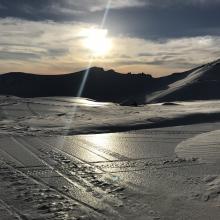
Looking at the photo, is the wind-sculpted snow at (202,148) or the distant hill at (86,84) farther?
the distant hill at (86,84)

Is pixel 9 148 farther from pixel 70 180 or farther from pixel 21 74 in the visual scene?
pixel 21 74

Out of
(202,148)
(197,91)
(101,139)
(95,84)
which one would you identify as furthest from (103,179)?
(95,84)

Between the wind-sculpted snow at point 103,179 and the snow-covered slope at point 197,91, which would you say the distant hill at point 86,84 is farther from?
the wind-sculpted snow at point 103,179

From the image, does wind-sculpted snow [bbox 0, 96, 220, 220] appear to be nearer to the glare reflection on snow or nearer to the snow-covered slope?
the glare reflection on snow

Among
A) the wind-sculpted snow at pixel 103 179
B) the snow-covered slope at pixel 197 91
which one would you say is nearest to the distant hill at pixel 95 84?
the snow-covered slope at pixel 197 91

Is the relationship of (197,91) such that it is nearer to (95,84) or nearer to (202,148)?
(95,84)

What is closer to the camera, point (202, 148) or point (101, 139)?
point (202, 148)

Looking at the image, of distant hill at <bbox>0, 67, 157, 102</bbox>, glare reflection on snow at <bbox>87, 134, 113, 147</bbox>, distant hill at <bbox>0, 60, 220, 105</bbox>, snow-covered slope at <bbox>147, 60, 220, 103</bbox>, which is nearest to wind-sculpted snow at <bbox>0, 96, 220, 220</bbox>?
glare reflection on snow at <bbox>87, 134, 113, 147</bbox>

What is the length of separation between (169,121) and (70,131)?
4.58 m

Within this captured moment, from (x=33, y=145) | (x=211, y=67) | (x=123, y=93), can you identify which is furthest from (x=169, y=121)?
(x=123, y=93)

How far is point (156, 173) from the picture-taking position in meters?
6.91

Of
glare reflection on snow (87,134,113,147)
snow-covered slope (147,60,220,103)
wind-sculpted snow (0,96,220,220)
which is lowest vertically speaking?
wind-sculpted snow (0,96,220,220)

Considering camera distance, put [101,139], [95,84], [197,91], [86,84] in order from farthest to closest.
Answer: [86,84] → [95,84] → [197,91] → [101,139]

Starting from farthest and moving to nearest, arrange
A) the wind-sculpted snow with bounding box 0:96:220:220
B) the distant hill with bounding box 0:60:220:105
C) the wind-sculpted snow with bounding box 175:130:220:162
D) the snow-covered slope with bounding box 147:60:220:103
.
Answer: the distant hill with bounding box 0:60:220:105
the snow-covered slope with bounding box 147:60:220:103
the wind-sculpted snow with bounding box 175:130:220:162
the wind-sculpted snow with bounding box 0:96:220:220
